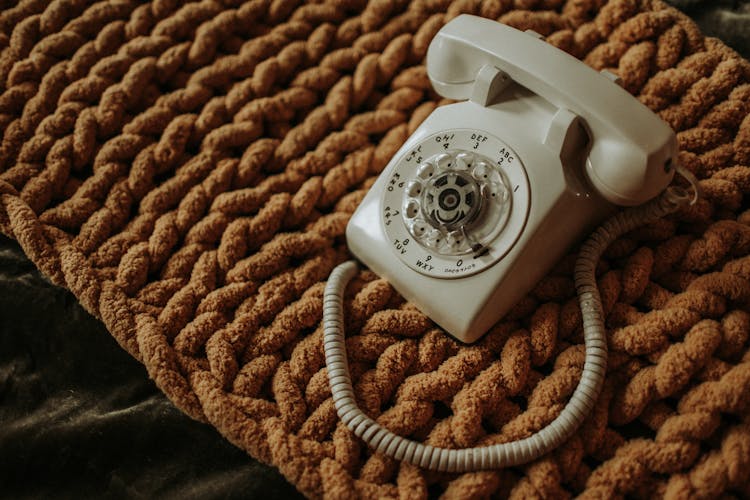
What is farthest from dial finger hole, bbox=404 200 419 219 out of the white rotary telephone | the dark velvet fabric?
the dark velvet fabric

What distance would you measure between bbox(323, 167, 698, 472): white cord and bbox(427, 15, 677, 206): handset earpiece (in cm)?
4

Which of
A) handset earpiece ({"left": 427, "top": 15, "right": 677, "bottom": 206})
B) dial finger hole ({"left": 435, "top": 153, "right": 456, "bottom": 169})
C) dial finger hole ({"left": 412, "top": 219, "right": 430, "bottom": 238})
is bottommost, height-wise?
dial finger hole ({"left": 412, "top": 219, "right": 430, "bottom": 238})

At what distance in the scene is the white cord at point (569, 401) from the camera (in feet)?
2.01

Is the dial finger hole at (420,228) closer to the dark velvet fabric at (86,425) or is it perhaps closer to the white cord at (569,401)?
the white cord at (569,401)

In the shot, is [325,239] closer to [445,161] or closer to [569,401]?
[445,161]

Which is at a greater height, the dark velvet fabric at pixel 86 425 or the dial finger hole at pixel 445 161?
the dial finger hole at pixel 445 161

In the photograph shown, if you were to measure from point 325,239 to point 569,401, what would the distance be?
13.7 inches

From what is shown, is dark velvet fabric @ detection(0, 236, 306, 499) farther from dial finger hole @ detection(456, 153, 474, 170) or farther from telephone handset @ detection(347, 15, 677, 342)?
dial finger hole @ detection(456, 153, 474, 170)

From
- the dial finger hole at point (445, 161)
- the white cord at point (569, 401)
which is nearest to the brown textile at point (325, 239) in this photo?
the white cord at point (569, 401)

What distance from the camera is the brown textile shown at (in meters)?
0.63

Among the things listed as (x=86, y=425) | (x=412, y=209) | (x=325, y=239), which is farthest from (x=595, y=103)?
(x=86, y=425)

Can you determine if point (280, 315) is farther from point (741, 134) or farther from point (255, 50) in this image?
point (741, 134)

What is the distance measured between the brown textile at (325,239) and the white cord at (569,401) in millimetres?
20

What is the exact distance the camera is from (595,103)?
2.10 ft
